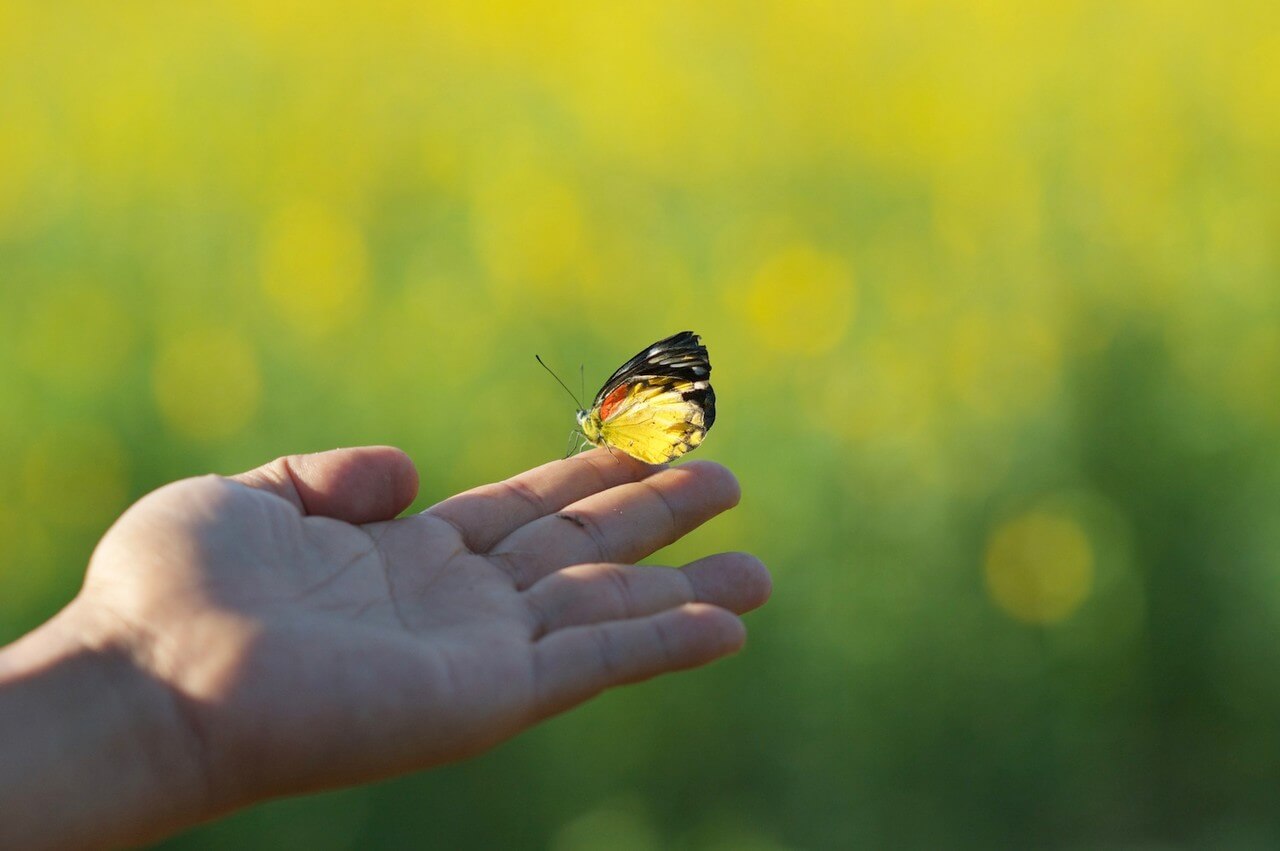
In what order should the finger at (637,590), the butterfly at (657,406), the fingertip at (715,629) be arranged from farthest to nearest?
the butterfly at (657,406) → the finger at (637,590) → the fingertip at (715,629)

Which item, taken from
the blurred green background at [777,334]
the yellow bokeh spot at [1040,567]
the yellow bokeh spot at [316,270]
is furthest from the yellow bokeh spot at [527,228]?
the yellow bokeh spot at [1040,567]

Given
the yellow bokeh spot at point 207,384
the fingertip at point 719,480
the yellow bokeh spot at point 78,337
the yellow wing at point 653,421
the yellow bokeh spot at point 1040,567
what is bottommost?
the yellow bokeh spot at point 1040,567

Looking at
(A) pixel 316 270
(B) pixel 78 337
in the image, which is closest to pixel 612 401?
(A) pixel 316 270

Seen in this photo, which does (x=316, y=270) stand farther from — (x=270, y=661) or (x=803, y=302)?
(x=270, y=661)

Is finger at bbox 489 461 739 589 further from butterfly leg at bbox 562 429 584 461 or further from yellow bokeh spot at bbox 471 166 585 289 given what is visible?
yellow bokeh spot at bbox 471 166 585 289

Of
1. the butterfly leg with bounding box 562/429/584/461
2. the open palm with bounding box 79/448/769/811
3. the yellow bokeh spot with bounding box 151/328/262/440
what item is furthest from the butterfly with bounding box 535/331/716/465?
the yellow bokeh spot with bounding box 151/328/262/440

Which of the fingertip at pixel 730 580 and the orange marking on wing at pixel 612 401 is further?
the orange marking on wing at pixel 612 401

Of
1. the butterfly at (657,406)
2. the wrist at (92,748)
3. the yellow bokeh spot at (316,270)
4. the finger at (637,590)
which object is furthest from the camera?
the yellow bokeh spot at (316,270)

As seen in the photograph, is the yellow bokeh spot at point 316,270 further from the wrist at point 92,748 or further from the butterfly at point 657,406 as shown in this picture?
the wrist at point 92,748
